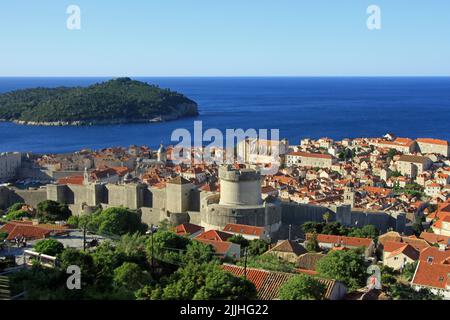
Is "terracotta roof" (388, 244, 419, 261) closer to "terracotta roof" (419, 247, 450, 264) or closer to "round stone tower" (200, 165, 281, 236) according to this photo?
"terracotta roof" (419, 247, 450, 264)

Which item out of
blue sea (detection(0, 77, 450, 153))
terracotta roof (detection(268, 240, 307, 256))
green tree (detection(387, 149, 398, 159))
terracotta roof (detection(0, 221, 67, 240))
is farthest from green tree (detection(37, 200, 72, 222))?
blue sea (detection(0, 77, 450, 153))

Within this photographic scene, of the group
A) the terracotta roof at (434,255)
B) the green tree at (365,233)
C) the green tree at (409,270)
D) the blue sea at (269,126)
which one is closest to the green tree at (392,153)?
the blue sea at (269,126)

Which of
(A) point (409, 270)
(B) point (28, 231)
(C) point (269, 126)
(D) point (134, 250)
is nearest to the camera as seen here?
(D) point (134, 250)

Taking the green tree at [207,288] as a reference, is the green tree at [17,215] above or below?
below

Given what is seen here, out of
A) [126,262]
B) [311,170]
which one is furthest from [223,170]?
[311,170]

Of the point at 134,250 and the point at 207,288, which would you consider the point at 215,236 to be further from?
the point at 207,288

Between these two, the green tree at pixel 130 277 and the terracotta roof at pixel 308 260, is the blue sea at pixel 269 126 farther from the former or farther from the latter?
the green tree at pixel 130 277

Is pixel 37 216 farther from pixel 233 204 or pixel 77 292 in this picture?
pixel 77 292

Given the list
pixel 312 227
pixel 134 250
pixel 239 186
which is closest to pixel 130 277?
Result: pixel 134 250
